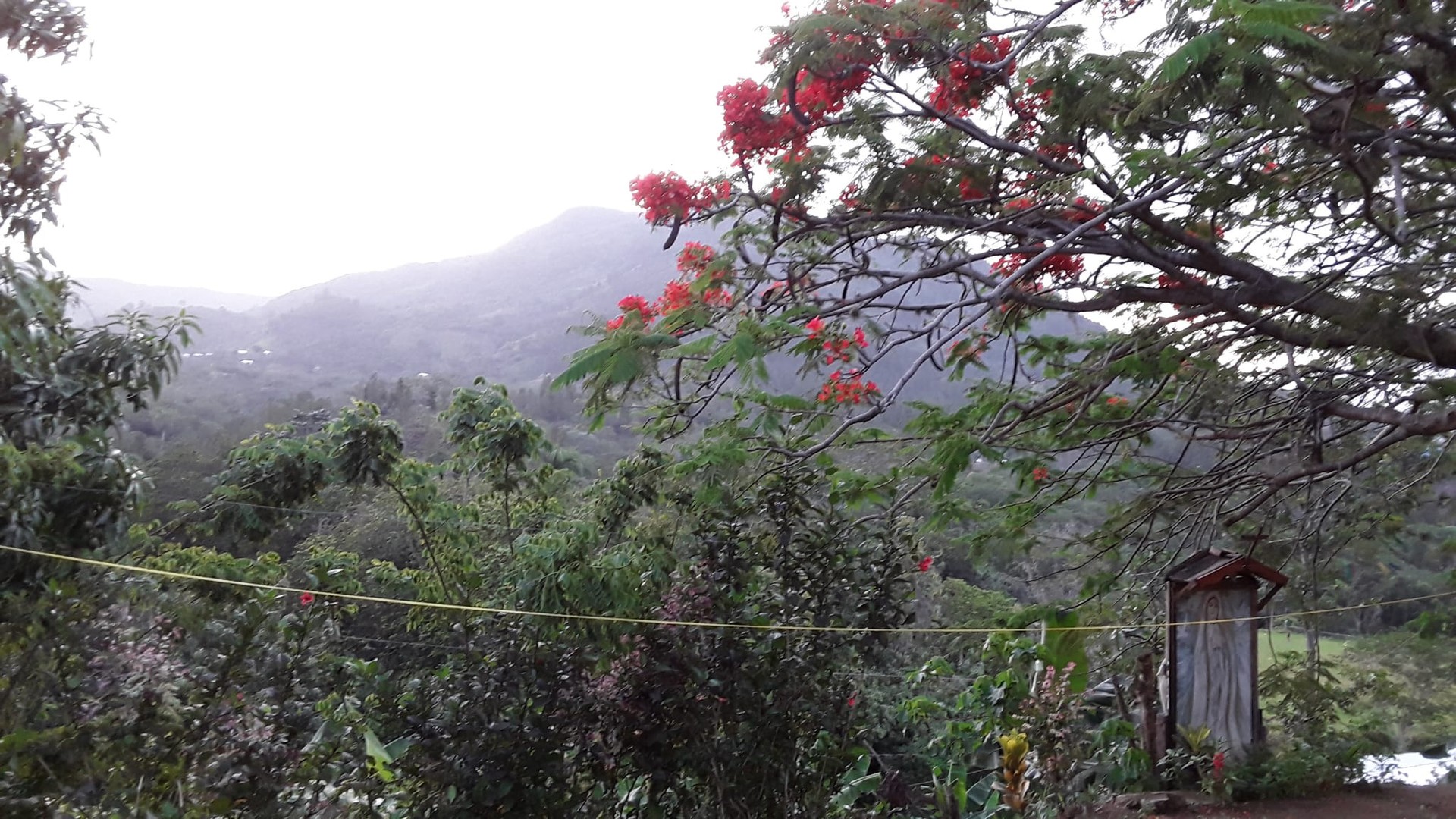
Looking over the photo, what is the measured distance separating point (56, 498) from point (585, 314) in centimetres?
195

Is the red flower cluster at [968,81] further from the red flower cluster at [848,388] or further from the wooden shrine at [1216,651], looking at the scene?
the wooden shrine at [1216,651]

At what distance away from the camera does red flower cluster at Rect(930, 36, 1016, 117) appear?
3658mm

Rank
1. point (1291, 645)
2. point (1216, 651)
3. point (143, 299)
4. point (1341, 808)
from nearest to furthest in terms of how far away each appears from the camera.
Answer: point (1341, 808) < point (1216, 651) < point (143, 299) < point (1291, 645)

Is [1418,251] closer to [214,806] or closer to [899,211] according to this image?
[899,211]

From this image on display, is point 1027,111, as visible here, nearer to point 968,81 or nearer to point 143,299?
point 968,81

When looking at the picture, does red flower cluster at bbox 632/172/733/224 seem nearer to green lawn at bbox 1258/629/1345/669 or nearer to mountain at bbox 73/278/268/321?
mountain at bbox 73/278/268/321

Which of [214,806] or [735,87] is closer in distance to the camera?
[214,806]

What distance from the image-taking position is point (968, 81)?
368cm

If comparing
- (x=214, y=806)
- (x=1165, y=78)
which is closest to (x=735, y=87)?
(x=1165, y=78)

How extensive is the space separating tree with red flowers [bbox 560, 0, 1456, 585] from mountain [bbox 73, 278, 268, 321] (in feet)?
5.39

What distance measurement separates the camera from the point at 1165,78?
2.55 metres

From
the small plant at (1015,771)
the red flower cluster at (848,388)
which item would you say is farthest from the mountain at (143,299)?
the small plant at (1015,771)

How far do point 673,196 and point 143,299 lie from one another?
404cm

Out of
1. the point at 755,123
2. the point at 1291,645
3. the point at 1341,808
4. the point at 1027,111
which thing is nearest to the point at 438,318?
the point at 1291,645
